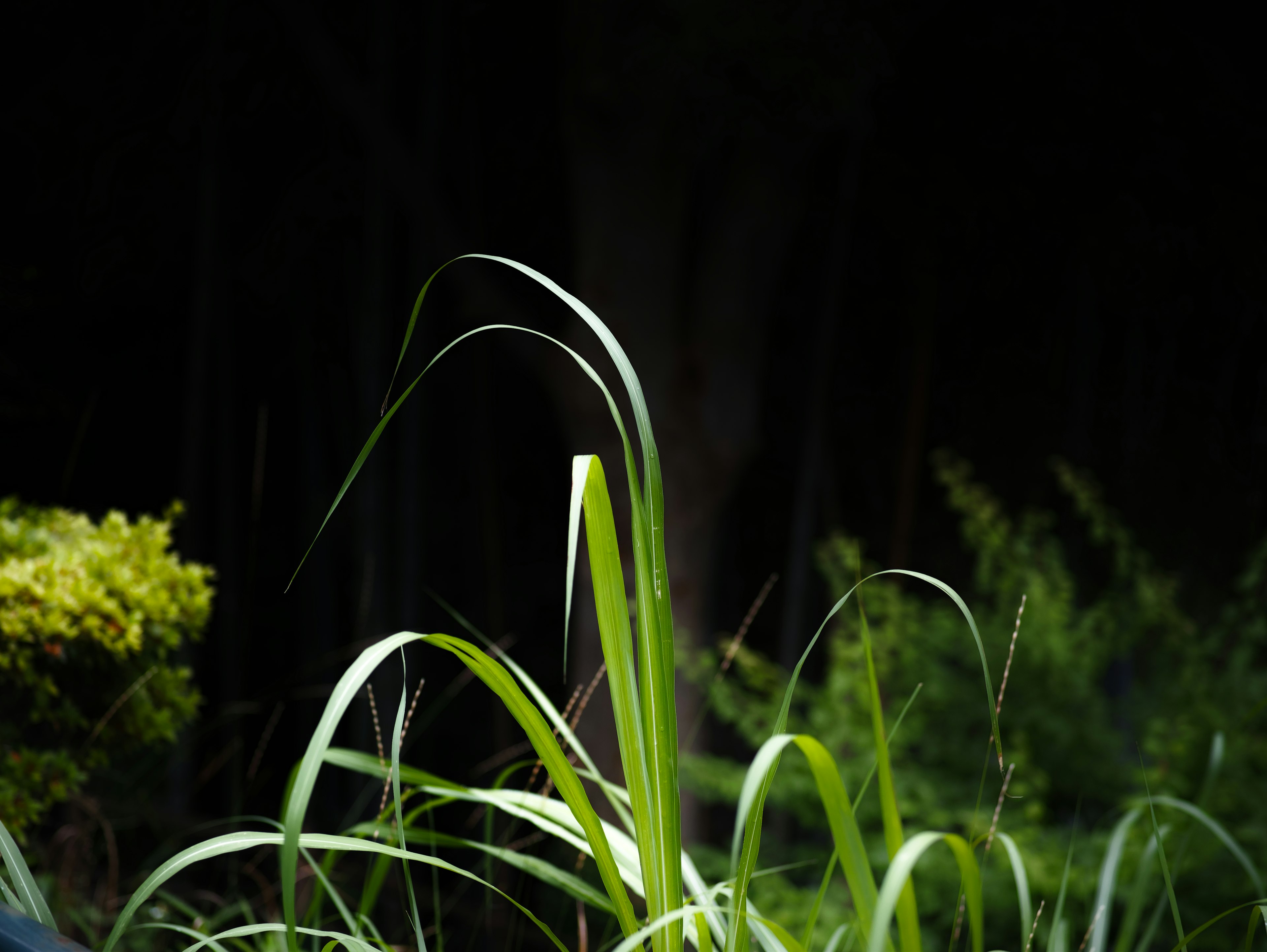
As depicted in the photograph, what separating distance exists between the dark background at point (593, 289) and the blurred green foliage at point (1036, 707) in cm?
42

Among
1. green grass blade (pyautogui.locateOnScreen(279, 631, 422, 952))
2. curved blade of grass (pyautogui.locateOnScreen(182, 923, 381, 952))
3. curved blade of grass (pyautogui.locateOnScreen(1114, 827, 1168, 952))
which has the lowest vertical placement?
curved blade of grass (pyautogui.locateOnScreen(1114, 827, 1168, 952))

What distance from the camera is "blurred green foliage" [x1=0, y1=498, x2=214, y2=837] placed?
95cm

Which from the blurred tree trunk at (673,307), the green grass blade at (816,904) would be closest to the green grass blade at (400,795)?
the green grass blade at (816,904)

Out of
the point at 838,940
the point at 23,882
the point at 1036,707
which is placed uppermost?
the point at 23,882

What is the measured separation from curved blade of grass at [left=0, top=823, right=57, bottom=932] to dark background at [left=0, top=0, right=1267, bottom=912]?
1.40 meters

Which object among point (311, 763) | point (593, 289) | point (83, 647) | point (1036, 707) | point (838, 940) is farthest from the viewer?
point (593, 289)

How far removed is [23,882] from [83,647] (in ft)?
1.79

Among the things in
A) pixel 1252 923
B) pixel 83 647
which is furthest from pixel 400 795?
pixel 83 647

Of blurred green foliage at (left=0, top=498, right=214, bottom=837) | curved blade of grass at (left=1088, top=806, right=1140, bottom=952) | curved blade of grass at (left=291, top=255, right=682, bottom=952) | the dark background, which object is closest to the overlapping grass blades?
curved blade of grass at (left=291, top=255, right=682, bottom=952)

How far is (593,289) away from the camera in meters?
2.51

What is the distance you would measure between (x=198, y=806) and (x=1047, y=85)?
3.82m

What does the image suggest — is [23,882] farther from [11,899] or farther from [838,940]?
[838,940]

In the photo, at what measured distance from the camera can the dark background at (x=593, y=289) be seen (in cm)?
233

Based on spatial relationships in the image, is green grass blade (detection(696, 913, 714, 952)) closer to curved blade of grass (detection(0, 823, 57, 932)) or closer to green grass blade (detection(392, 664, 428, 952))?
green grass blade (detection(392, 664, 428, 952))
